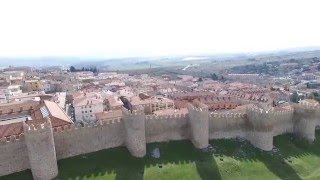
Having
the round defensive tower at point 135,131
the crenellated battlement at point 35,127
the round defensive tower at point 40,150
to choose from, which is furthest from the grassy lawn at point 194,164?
the crenellated battlement at point 35,127

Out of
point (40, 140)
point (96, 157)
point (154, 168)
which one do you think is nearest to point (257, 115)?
point (154, 168)

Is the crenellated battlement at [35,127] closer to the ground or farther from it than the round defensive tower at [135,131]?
farther from it

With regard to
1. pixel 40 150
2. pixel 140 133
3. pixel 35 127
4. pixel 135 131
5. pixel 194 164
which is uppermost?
pixel 35 127

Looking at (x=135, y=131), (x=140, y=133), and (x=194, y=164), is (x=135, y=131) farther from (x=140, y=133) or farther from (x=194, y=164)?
(x=194, y=164)

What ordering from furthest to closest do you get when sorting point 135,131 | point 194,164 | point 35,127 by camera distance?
point 135,131 → point 194,164 → point 35,127

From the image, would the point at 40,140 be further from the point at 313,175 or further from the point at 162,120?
the point at 313,175

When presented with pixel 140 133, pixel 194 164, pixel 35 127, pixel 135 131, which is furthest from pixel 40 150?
pixel 194 164

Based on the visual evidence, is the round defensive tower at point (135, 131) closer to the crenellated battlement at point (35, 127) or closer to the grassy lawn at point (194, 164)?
the grassy lawn at point (194, 164)

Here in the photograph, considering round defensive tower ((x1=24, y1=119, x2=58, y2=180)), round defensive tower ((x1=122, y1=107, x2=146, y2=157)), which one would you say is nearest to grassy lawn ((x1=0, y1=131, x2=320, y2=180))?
round defensive tower ((x1=122, y1=107, x2=146, y2=157))
